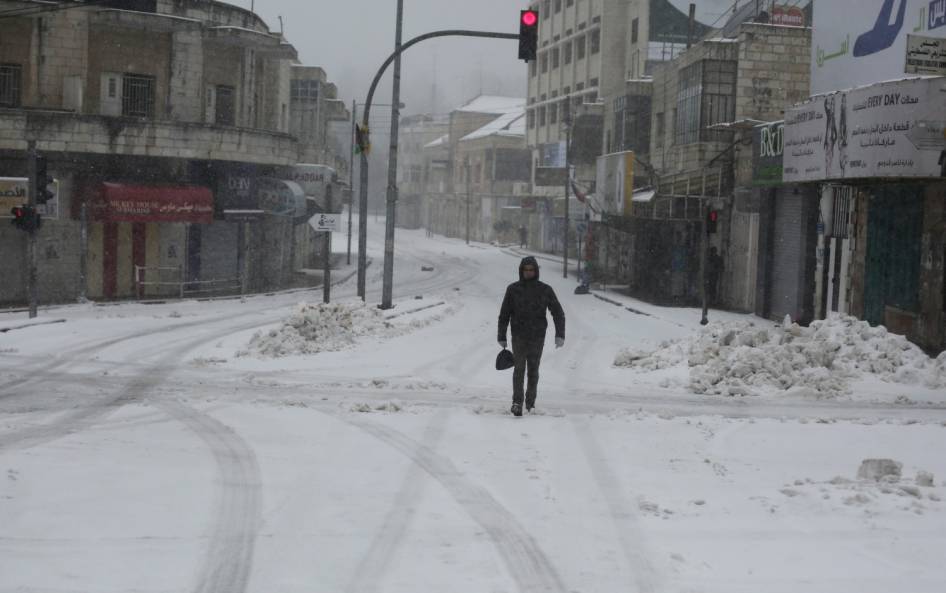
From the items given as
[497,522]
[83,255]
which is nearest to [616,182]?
[83,255]

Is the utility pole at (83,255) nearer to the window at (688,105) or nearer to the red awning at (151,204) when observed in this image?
the red awning at (151,204)

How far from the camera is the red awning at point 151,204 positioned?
31391 millimetres

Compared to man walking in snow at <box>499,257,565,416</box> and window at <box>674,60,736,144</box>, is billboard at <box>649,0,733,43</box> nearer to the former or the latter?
window at <box>674,60,736,144</box>

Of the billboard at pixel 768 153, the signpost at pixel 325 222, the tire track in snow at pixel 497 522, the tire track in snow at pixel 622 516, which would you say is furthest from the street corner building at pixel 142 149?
the tire track in snow at pixel 622 516

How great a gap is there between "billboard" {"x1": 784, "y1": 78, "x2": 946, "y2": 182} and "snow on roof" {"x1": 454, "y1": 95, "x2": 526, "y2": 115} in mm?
77618

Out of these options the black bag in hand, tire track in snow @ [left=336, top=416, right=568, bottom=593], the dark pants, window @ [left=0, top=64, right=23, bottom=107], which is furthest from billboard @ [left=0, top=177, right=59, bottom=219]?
tire track in snow @ [left=336, top=416, right=568, bottom=593]

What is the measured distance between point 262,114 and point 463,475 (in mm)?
33614

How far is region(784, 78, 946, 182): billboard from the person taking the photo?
1720cm

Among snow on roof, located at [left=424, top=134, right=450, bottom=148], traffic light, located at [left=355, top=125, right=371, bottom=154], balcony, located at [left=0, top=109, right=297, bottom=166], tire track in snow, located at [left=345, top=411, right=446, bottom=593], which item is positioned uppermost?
snow on roof, located at [left=424, top=134, right=450, bottom=148]

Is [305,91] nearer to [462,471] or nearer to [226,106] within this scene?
[226,106]

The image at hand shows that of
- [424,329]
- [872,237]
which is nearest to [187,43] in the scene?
[424,329]

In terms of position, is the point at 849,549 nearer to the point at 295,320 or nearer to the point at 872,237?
the point at 295,320

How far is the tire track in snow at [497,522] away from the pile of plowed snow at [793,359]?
5.43m

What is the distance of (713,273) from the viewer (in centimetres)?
3108
